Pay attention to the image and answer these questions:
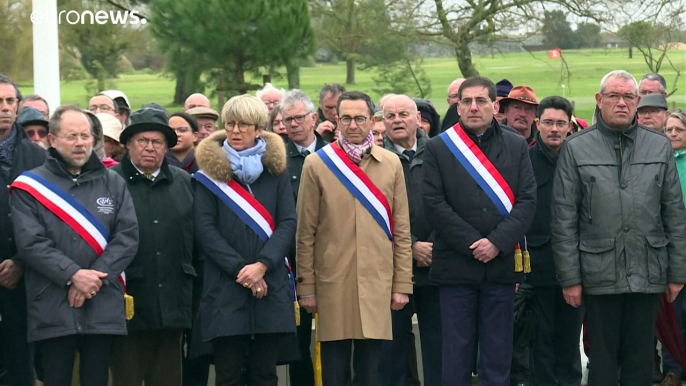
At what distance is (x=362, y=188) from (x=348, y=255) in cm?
41

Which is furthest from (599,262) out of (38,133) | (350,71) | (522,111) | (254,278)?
(350,71)

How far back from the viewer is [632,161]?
657 cm

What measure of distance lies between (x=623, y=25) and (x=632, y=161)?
9.28 meters

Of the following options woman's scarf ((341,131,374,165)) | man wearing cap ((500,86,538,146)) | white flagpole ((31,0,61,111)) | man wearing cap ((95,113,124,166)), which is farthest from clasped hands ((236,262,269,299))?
white flagpole ((31,0,61,111))

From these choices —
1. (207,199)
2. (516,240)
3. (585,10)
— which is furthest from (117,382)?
(585,10)

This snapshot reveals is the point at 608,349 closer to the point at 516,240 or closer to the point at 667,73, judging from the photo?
the point at 516,240

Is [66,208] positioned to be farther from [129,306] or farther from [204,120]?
[204,120]

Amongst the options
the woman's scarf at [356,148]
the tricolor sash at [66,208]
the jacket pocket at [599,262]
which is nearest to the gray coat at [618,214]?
the jacket pocket at [599,262]

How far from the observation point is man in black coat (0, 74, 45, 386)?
629 cm

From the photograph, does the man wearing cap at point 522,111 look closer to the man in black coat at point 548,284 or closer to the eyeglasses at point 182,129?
the man in black coat at point 548,284

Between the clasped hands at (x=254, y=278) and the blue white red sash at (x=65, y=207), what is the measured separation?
0.80 meters

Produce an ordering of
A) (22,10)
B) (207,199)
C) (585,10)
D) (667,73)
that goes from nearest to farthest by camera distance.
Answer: (207,199)
(22,10)
(585,10)
(667,73)

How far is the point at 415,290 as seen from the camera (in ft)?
23.9

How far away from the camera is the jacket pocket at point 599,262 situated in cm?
648
